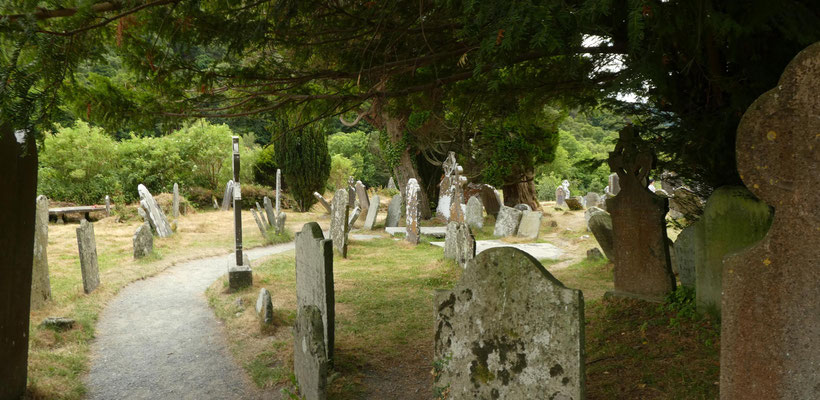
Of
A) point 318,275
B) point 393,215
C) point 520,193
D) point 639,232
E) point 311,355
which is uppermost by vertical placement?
point 520,193

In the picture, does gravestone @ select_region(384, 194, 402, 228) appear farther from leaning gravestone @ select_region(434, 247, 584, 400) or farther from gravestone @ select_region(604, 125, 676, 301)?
leaning gravestone @ select_region(434, 247, 584, 400)

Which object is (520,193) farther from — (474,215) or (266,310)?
(266,310)

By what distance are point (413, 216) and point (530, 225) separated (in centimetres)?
307

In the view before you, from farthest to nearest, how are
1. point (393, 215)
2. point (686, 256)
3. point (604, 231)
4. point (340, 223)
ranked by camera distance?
point (393, 215) → point (340, 223) → point (604, 231) → point (686, 256)

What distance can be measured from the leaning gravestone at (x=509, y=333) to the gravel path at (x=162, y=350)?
2.06m

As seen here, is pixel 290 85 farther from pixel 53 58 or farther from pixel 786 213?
pixel 786 213

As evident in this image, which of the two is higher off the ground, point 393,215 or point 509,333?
point 393,215

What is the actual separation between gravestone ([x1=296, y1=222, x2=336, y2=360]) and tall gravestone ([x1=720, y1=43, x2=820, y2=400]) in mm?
3031

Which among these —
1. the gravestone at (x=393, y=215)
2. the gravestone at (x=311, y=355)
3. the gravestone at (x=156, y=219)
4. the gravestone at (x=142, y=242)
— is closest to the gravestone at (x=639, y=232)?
the gravestone at (x=311, y=355)

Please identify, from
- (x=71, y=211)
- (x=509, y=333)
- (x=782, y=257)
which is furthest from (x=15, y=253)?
(x=71, y=211)

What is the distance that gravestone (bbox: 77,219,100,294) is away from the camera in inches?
312

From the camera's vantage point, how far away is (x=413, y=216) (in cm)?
1330

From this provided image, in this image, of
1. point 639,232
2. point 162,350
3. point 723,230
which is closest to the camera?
point 723,230

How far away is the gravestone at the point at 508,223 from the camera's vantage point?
14.0m
